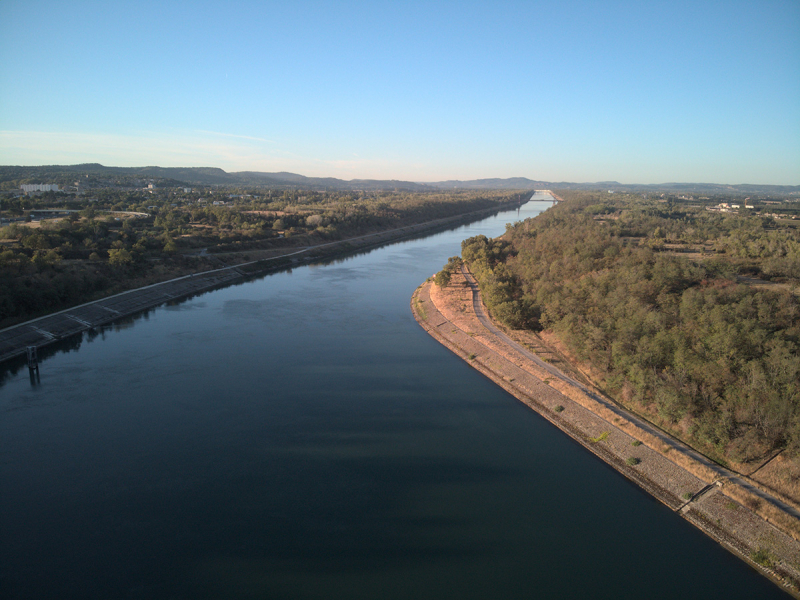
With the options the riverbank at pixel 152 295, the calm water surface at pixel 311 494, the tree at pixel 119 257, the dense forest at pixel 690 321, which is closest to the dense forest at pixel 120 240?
the tree at pixel 119 257

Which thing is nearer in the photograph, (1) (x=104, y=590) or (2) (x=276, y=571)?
(1) (x=104, y=590)

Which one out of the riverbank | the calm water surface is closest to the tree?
the riverbank

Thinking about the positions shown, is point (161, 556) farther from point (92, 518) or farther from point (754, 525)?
point (754, 525)

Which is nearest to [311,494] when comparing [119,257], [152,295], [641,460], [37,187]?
[641,460]

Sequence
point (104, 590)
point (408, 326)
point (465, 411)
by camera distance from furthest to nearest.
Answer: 1. point (408, 326)
2. point (465, 411)
3. point (104, 590)

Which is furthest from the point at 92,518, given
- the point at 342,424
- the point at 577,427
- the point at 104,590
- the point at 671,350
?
the point at 671,350

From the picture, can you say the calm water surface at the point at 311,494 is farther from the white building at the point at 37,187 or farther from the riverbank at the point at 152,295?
the white building at the point at 37,187
